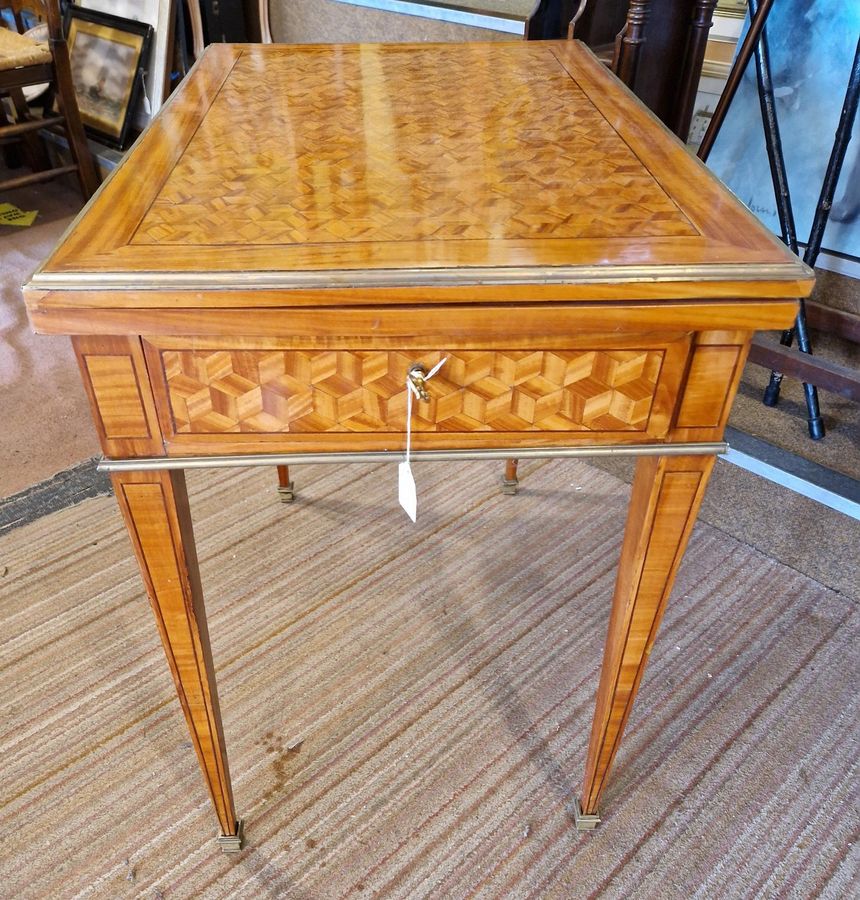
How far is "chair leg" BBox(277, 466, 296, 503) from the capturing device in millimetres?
1362

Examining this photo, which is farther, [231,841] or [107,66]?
[107,66]

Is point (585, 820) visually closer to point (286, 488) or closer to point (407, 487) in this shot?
point (407, 487)

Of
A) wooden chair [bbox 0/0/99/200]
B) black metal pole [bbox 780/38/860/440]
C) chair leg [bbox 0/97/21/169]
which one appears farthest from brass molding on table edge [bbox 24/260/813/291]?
chair leg [bbox 0/97/21/169]

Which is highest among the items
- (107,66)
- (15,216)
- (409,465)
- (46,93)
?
(409,465)

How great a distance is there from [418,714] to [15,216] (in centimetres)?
221

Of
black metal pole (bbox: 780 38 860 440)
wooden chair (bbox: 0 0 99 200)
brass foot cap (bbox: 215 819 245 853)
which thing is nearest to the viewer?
brass foot cap (bbox: 215 819 245 853)

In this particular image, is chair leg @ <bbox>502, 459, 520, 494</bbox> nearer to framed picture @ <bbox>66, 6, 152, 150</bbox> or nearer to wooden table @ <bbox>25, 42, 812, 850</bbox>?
wooden table @ <bbox>25, 42, 812, 850</bbox>

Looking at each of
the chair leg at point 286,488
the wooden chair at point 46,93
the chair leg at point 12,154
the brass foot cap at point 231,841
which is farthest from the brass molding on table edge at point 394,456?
the chair leg at point 12,154

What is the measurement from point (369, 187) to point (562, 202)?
0.54ft

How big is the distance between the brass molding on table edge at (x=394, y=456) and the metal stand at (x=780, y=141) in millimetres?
994

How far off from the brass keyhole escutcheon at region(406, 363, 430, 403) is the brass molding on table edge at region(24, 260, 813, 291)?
0.23 ft

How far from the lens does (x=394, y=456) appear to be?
24.9 inches

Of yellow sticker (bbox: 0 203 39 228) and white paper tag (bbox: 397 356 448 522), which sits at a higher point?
white paper tag (bbox: 397 356 448 522)

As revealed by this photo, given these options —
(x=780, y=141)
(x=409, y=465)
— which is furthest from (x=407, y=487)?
(x=780, y=141)
